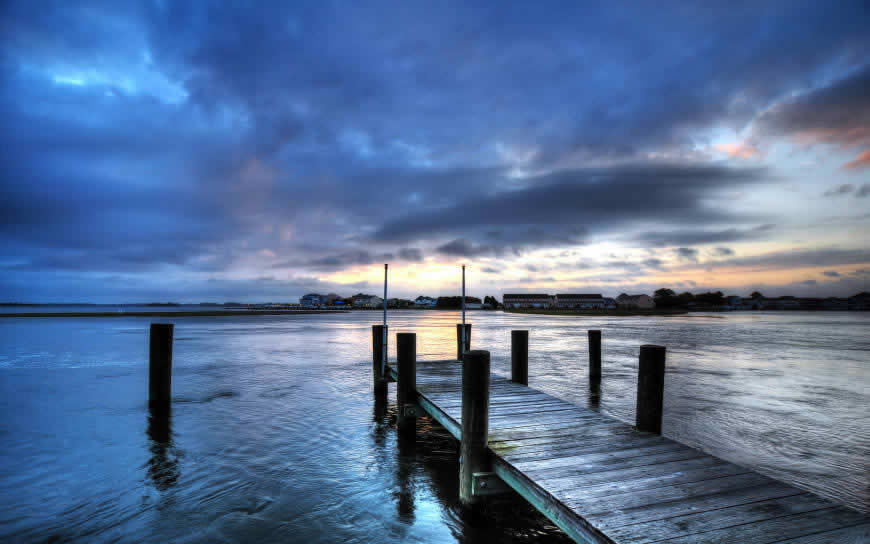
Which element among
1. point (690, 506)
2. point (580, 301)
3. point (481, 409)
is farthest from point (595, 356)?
point (580, 301)

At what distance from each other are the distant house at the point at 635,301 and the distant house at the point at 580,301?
6.17 m

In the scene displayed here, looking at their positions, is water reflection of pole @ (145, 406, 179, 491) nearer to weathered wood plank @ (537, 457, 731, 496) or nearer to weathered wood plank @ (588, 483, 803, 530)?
weathered wood plank @ (537, 457, 731, 496)

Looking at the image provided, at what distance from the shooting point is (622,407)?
11594 millimetres

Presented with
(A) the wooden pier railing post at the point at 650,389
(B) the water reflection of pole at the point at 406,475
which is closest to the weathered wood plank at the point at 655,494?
(A) the wooden pier railing post at the point at 650,389

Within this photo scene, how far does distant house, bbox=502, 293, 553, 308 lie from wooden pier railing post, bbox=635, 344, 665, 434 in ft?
554

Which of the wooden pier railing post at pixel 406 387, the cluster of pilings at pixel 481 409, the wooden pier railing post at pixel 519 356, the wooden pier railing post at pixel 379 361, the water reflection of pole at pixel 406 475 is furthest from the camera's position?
the wooden pier railing post at pixel 379 361

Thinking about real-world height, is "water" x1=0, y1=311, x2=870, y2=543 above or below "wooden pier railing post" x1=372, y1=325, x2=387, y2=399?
below

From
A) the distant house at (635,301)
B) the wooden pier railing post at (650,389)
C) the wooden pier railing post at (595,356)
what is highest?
the wooden pier railing post at (650,389)

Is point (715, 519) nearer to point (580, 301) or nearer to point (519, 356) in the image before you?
point (519, 356)

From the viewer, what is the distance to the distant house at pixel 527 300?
17038 centimetres

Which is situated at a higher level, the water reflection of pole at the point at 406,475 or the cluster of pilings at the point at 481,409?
the cluster of pilings at the point at 481,409

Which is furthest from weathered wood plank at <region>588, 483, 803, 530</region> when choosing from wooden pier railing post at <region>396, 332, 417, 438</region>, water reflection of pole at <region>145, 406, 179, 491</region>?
water reflection of pole at <region>145, 406, 179, 491</region>

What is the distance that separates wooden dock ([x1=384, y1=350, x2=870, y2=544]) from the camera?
10.7ft

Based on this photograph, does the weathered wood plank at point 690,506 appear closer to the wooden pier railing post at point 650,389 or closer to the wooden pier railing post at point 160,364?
the wooden pier railing post at point 650,389
